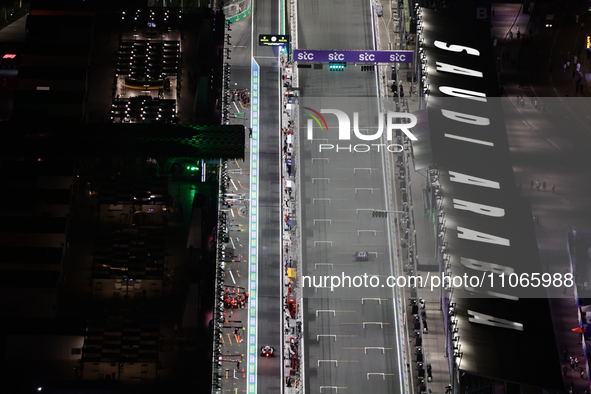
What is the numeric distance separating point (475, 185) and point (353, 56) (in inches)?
841

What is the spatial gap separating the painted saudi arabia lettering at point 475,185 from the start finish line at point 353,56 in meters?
4.09

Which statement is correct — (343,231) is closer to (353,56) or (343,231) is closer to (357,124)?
(357,124)

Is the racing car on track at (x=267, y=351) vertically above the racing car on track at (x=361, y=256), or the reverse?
the racing car on track at (x=361, y=256)

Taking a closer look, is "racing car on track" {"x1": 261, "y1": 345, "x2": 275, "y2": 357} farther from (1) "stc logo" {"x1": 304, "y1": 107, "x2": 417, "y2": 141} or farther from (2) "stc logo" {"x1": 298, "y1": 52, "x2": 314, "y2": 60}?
(2) "stc logo" {"x1": 298, "y1": 52, "x2": 314, "y2": 60}

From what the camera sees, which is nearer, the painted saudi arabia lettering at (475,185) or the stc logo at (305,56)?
the painted saudi arabia lettering at (475,185)

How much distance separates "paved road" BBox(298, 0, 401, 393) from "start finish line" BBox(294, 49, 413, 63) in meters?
1.44

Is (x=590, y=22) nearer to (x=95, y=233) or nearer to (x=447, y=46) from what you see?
(x=447, y=46)

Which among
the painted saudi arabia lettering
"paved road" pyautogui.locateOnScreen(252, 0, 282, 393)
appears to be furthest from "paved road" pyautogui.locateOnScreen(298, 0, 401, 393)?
the painted saudi arabia lettering

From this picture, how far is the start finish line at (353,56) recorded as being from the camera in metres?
96.2

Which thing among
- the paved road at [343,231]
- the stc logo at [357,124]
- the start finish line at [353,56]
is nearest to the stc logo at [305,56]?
the start finish line at [353,56]

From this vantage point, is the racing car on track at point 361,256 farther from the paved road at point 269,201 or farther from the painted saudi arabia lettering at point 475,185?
the painted saudi arabia lettering at point 475,185

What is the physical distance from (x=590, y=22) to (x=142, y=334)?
6203 centimetres

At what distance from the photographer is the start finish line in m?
Result: 96.2

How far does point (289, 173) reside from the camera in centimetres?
9050
